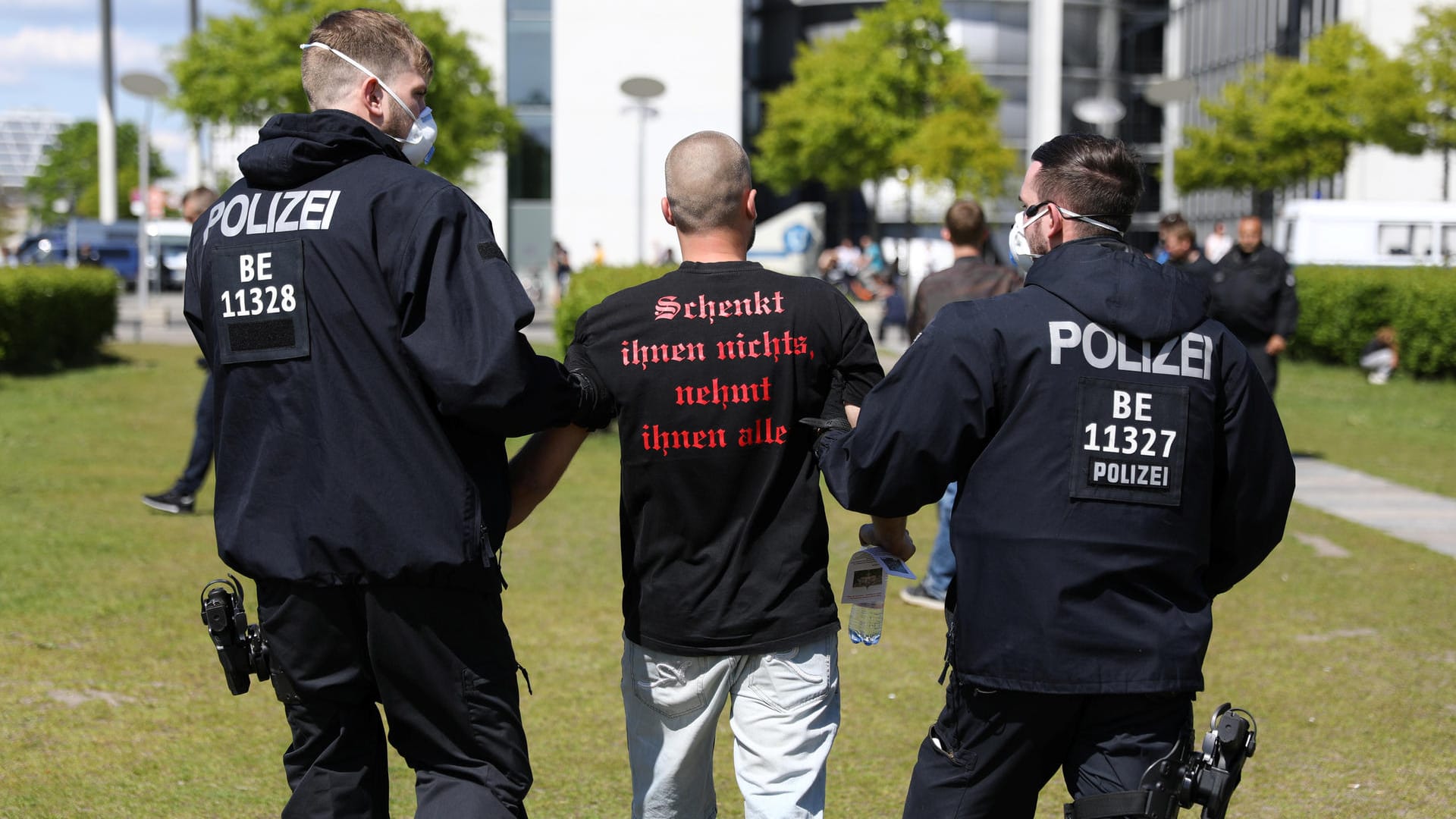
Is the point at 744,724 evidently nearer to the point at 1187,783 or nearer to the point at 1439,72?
the point at 1187,783

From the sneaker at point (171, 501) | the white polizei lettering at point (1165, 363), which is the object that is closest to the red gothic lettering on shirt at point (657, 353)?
the white polizei lettering at point (1165, 363)

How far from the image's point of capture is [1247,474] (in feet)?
9.93

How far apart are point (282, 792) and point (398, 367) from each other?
7.82 feet

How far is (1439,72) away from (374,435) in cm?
3024

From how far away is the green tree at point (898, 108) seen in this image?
37.7 metres

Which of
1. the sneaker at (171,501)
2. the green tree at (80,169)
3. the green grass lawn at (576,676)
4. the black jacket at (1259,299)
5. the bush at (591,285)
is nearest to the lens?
the green grass lawn at (576,676)

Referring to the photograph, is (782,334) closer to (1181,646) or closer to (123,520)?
(1181,646)

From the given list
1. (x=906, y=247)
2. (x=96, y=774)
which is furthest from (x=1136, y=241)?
(x=96, y=774)

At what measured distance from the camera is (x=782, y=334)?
327cm

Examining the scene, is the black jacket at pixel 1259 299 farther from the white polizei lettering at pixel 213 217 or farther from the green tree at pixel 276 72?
the green tree at pixel 276 72

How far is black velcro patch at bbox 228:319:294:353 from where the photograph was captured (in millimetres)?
3047

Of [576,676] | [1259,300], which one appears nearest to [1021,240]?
[576,676]

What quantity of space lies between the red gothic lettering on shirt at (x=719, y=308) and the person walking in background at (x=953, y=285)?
3.95 meters

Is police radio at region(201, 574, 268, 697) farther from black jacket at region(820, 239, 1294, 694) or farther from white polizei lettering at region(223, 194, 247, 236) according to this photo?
black jacket at region(820, 239, 1294, 694)
